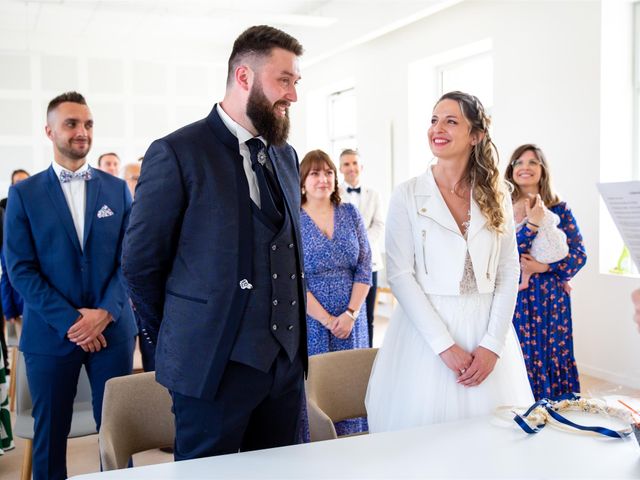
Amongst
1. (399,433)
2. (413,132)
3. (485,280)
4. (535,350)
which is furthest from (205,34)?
(399,433)

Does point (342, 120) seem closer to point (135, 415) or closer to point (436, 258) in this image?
point (436, 258)

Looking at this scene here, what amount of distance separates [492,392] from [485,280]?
0.39 m

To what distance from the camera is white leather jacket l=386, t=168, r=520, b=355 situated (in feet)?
7.22

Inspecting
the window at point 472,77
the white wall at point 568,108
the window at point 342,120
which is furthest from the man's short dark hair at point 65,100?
the window at point 342,120

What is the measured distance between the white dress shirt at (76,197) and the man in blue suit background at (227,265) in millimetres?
1096

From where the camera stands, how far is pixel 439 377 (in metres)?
2.13

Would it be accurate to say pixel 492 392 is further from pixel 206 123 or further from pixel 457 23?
pixel 457 23

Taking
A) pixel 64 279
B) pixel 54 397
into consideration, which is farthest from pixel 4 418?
pixel 64 279

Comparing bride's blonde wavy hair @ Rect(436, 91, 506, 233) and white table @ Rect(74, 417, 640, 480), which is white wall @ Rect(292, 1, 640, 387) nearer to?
bride's blonde wavy hair @ Rect(436, 91, 506, 233)

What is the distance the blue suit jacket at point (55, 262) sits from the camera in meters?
2.58

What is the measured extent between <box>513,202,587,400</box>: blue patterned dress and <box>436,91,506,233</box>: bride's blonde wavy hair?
1596 millimetres

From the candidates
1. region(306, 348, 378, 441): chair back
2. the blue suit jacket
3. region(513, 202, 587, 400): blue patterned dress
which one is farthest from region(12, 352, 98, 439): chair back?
region(513, 202, 587, 400): blue patterned dress

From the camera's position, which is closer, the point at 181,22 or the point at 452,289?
the point at 452,289

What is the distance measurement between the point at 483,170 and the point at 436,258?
0.39 meters
